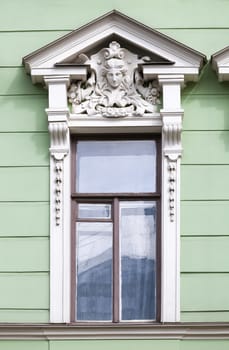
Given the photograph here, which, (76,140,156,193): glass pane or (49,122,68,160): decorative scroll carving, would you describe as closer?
(49,122,68,160): decorative scroll carving

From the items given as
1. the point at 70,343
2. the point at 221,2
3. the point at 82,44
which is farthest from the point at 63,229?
the point at 221,2

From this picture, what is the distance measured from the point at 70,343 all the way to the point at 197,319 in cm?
106

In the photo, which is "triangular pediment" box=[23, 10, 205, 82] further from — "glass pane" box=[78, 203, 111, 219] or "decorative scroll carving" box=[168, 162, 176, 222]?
"glass pane" box=[78, 203, 111, 219]

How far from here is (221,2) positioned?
1026 centimetres

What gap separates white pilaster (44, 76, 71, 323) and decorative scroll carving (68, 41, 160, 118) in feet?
0.54

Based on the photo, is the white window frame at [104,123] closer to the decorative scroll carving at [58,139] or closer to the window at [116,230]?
the decorative scroll carving at [58,139]

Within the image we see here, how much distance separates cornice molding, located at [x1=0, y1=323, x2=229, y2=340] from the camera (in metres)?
9.71

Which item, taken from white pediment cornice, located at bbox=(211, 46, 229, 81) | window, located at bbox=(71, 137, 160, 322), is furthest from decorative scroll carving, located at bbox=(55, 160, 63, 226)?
white pediment cornice, located at bbox=(211, 46, 229, 81)

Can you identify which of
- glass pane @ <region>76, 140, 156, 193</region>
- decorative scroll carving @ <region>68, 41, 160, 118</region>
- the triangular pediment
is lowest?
glass pane @ <region>76, 140, 156, 193</region>

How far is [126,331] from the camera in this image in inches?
383

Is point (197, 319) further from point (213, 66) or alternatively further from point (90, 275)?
point (213, 66)

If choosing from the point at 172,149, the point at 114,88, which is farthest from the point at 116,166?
the point at 114,88

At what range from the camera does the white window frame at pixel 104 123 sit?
9898mm

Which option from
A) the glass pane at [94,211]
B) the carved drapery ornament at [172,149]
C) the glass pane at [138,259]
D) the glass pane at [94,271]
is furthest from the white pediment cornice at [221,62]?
the glass pane at [94,271]
